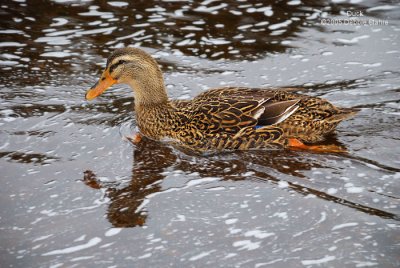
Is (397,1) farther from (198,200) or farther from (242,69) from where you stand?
(198,200)

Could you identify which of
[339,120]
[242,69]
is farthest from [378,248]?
[242,69]

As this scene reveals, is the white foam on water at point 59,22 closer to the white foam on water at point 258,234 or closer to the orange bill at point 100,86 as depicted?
the orange bill at point 100,86

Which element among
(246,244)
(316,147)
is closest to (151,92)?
(316,147)

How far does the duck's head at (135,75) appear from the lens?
27.5 feet

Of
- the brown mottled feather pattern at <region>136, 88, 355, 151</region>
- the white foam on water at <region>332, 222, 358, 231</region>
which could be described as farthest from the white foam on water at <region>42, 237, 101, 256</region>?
the brown mottled feather pattern at <region>136, 88, 355, 151</region>

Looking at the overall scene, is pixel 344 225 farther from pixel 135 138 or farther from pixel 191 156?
pixel 135 138

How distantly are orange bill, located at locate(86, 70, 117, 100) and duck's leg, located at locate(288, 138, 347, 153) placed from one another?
94.2 inches

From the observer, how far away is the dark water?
19.2ft

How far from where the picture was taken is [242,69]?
9656 millimetres

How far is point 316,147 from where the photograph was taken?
7680mm

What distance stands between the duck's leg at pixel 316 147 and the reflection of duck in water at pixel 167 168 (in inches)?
6.0

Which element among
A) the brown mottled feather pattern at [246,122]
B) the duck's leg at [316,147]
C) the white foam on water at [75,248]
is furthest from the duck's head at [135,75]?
the white foam on water at [75,248]

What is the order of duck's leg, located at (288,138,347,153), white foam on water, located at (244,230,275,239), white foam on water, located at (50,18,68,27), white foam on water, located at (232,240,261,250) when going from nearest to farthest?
white foam on water, located at (232,240,261,250)
white foam on water, located at (244,230,275,239)
duck's leg, located at (288,138,347,153)
white foam on water, located at (50,18,68,27)

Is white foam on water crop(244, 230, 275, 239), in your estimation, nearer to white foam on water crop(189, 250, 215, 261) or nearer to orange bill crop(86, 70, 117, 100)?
white foam on water crop(189, 250, 215, 261)
